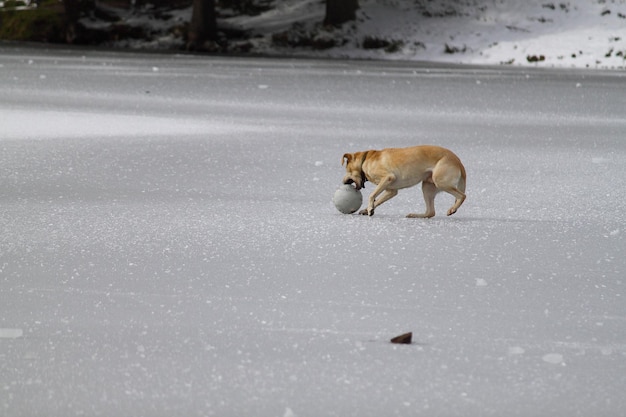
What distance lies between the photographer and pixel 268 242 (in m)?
6.13

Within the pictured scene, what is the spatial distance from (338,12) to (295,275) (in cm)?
2859

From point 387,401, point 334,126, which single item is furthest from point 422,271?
point 334,126

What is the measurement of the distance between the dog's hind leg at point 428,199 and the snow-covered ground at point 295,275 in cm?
8

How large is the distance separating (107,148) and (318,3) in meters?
27.8

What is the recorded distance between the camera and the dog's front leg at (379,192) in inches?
256

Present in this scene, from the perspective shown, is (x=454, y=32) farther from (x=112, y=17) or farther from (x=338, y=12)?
(x=112, y=17)

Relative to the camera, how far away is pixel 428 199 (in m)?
6.75

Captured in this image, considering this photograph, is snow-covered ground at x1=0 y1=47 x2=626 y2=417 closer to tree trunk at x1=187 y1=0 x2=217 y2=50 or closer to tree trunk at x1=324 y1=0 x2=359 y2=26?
tree trunk at x1=187 y1=0 x2=217 y2=50

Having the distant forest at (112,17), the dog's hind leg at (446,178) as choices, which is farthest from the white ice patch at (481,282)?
the distant forest at (112,17)

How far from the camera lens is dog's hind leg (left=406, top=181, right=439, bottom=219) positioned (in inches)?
263

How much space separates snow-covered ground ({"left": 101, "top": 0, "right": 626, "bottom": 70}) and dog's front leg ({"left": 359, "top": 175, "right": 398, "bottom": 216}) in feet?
63.2

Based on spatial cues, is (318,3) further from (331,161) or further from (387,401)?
(387,401)

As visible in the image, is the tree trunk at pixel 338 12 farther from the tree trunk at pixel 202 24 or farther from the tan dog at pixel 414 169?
the tan dog at pixel 414 169

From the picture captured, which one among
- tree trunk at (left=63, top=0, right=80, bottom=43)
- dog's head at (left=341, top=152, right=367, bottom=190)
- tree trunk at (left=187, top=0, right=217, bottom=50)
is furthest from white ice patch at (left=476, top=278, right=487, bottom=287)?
tree trunk at (left=63, top=0, right=80, bottom=43)
